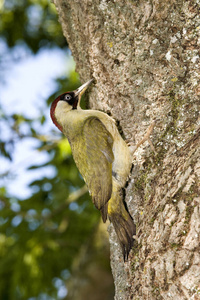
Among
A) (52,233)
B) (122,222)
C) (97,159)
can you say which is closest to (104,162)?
(97,159)

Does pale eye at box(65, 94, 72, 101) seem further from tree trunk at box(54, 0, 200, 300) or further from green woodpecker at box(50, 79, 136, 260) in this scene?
tree trunk at box(54, 0, 200, 300)

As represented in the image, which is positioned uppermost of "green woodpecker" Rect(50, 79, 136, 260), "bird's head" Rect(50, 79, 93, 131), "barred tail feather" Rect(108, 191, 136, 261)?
"bird's head" Rect(50, 79, 93, 131)

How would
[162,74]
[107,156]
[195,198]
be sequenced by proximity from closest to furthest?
[195,198], [162,74], [107,156]

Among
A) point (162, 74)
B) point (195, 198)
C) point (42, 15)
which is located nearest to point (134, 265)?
point (195, 198)

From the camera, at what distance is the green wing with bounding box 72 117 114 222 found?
9.80ft

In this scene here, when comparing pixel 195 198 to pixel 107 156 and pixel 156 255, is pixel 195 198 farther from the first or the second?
pixel 107 156

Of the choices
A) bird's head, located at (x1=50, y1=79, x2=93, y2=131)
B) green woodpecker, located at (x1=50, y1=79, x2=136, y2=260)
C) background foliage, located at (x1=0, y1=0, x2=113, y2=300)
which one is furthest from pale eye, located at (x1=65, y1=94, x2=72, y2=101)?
background foliage, located at (x1=0, y1=0, x2=113, y2=300)

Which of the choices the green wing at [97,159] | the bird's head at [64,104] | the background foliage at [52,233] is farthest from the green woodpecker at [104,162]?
the background foliage at [52,233]

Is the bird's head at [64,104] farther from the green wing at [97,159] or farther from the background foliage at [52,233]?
the background foliage at [52,233]

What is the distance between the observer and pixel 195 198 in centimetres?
206

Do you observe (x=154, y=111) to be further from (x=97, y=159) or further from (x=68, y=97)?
(x=68, y=97)

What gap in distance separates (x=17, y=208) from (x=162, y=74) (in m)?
3.42

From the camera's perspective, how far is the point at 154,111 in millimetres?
2748

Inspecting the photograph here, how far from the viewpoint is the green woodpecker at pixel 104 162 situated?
9.09ft
